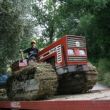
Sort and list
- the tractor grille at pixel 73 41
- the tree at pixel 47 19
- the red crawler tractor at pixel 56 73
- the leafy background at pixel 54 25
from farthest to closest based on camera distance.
A: the tree at pixel 47 19 < the leafy background at pixel 54 25 < the tractor grille at pixel 73 41 < the red crawler tractor at pixel 56 73

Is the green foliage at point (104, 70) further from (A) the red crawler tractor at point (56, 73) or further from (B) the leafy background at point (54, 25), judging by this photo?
(A) the red crawler tractor at point (56, 73)

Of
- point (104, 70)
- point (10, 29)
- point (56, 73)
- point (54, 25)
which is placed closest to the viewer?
point (56, 73)

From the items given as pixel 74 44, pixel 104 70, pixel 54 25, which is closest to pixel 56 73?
pixel 74 44

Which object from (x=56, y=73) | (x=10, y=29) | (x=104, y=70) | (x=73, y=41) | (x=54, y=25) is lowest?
(x=56, y=73)

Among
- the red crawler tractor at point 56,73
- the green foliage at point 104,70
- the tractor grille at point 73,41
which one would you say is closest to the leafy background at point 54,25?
the green foliage at point 104,70

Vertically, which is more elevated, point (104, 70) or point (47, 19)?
point (47, 19)

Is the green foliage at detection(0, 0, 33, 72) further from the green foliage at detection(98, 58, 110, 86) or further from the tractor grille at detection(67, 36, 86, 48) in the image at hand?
the green foliage at detection(98, 58, 110, 86)

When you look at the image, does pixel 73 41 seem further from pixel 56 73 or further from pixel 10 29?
pixel 10 29

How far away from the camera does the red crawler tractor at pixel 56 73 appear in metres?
10.9

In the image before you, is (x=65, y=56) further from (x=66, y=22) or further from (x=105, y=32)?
(x=66, y=22)

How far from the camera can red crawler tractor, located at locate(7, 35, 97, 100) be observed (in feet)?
35.7

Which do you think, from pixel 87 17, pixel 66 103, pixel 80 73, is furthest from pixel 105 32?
pixel 66 103

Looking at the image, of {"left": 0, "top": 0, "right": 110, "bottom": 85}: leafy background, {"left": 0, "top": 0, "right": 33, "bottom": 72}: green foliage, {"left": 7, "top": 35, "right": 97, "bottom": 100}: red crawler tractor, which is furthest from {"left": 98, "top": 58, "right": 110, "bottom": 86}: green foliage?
{"left": 7, "top": 35, "right": 97, "bottom": 100}: red crawler tractor

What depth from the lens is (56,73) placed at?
11.4m
